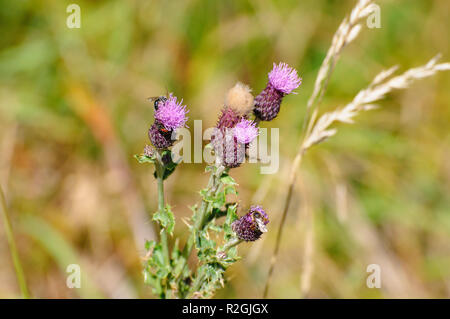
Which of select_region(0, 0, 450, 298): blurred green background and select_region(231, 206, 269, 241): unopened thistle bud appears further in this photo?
select_region(0, 0, 450, 298): blurred green background

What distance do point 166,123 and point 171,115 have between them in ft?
0.12

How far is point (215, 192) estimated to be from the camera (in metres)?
1.69

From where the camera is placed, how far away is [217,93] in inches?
165

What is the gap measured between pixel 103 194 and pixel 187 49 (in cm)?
168

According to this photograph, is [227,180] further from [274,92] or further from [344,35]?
[344,35]

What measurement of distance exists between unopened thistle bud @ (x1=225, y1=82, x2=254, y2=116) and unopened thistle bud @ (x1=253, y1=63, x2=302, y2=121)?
0.13 metres

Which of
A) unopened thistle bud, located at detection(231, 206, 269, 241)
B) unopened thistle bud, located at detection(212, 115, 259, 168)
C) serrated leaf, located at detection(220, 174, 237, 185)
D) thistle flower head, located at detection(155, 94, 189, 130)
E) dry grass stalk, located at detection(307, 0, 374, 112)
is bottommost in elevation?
unopened thistle bud, located at detection(231, 206, 269, 241)

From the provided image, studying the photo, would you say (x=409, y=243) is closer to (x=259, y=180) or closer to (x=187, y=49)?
(x=259, y=180)

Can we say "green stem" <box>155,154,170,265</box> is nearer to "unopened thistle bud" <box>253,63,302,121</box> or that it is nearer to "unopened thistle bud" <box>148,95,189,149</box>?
"unopened thistle bud" <box>148,95,189,149</box>

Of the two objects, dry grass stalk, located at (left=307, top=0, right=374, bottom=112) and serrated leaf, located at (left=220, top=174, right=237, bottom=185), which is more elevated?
dry grass stalk, located at (left=307, top=0, right=374, bottom=112)

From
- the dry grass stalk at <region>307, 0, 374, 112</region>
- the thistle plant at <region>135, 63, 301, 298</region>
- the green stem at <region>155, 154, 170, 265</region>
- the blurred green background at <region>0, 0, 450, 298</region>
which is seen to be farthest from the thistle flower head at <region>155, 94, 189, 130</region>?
the blurred green background at <region>0, 0, 450, 298</region>

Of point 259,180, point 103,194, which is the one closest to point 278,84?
point 259,180

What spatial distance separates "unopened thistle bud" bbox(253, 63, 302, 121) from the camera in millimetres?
1773

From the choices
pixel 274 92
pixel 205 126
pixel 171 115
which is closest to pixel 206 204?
pixel 171 115
